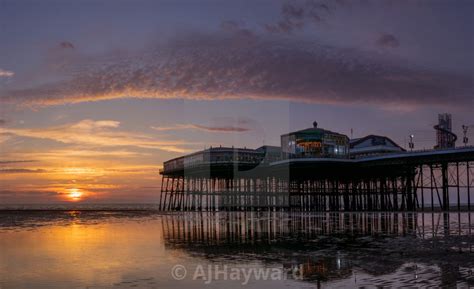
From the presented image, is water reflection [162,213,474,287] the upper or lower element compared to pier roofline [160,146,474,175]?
lower

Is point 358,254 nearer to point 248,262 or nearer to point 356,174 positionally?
point 248,262

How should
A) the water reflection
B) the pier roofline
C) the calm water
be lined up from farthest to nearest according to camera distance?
the pier roofline, the water reflection, the calm water

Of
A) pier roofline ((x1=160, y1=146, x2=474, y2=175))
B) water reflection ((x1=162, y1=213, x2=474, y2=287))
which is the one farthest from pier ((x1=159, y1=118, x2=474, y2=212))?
water reflection ((x1=162, y1=213, x2=474, y2=287))

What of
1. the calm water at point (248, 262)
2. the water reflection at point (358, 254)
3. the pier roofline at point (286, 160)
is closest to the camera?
the calm water at point (248, 262)

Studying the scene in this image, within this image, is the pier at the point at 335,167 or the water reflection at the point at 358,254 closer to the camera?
the water reflection at the point at 358,254

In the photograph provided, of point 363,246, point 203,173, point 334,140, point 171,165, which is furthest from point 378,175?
point 363,246

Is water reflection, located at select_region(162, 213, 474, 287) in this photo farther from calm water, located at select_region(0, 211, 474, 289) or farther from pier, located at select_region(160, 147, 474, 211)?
pier, located at select_region(160, 147, 474, 211)

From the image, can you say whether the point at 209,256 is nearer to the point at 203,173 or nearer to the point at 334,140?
the point at 334,140

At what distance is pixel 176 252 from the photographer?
72.1ft

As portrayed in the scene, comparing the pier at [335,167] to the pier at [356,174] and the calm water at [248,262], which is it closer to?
the pier at [356,174]

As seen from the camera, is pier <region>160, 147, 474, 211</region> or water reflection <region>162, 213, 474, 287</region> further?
pier <region>160, 147, 474, 211</region>

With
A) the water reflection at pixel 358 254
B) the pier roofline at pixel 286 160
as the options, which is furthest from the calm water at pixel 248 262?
the pier roofline at pixel 286 160

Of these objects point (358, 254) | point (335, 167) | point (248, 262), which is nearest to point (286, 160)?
point (335, 167)

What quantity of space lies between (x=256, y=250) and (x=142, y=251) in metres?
4.93
